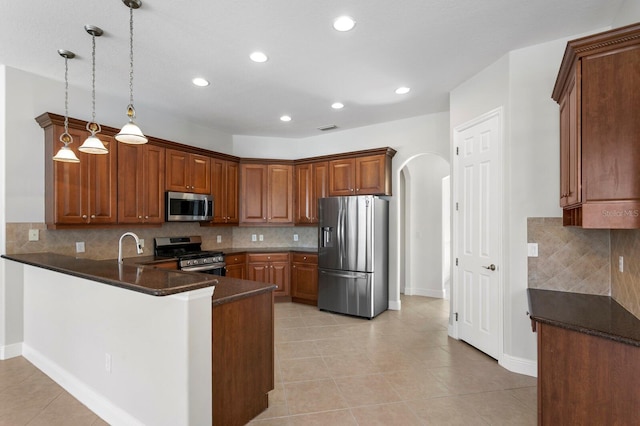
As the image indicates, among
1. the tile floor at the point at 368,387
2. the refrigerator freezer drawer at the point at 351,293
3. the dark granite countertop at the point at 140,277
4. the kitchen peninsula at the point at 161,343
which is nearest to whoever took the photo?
the dark granite countertop at the point at 140,277

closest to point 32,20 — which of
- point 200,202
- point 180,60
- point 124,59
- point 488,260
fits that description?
point 124,59

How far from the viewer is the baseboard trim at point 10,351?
123 inches

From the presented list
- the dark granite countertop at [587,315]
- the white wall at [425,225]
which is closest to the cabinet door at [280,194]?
the white wall at [425,225]

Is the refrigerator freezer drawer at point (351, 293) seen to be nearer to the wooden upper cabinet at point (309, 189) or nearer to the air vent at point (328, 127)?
the wooden upper cabinet at point (309, 189)

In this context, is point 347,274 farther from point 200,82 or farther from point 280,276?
point 200,82

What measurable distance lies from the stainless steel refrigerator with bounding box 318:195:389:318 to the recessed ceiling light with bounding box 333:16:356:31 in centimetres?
237

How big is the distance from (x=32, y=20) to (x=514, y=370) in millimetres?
4953

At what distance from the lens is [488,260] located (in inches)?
125

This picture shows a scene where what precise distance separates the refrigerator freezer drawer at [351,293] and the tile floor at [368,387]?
0.61 meters

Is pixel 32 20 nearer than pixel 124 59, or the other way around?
pixel 32 20

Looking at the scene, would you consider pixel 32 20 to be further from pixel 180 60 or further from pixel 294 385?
pixel 294 385

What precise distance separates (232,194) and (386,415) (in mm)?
3997

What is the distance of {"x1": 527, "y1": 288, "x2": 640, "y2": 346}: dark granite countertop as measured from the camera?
1598 millimetres

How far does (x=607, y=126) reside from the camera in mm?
1752
